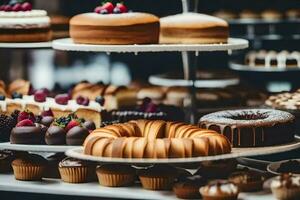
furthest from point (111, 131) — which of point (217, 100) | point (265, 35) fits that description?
point (265, 35)

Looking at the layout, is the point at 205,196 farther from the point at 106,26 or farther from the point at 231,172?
the point at 106,26

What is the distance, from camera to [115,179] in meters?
4.50

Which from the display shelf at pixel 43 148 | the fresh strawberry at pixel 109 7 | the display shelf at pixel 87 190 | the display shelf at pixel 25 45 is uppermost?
the fresh strawberry at pixel 109 7

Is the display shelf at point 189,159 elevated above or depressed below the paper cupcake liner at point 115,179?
above

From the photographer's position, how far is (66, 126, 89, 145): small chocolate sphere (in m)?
4.71

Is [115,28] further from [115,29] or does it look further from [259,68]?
[259,68]

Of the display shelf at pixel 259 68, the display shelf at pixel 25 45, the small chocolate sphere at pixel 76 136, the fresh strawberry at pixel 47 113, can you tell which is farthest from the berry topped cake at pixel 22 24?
the display shelf at pixel 259 68

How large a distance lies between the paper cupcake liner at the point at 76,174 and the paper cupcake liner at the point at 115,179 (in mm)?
131

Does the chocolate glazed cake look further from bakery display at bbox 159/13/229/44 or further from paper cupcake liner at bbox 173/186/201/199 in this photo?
bakery display at bbox 159/13/229/44

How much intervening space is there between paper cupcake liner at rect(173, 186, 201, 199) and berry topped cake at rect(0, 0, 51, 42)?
5.79ft

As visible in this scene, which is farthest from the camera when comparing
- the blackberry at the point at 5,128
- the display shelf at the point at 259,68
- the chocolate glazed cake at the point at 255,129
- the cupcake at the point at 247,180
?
the display shelf at the point at 259,68

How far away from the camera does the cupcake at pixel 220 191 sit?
4176 mm

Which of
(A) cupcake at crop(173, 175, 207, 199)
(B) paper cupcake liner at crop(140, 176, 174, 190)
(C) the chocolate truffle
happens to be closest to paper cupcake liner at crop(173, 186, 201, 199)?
(A) cupcake at crop(173, 175, 207, 199)

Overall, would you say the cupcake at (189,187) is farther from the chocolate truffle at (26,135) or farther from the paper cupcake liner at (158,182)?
the chocolate truffle at (26,135)
